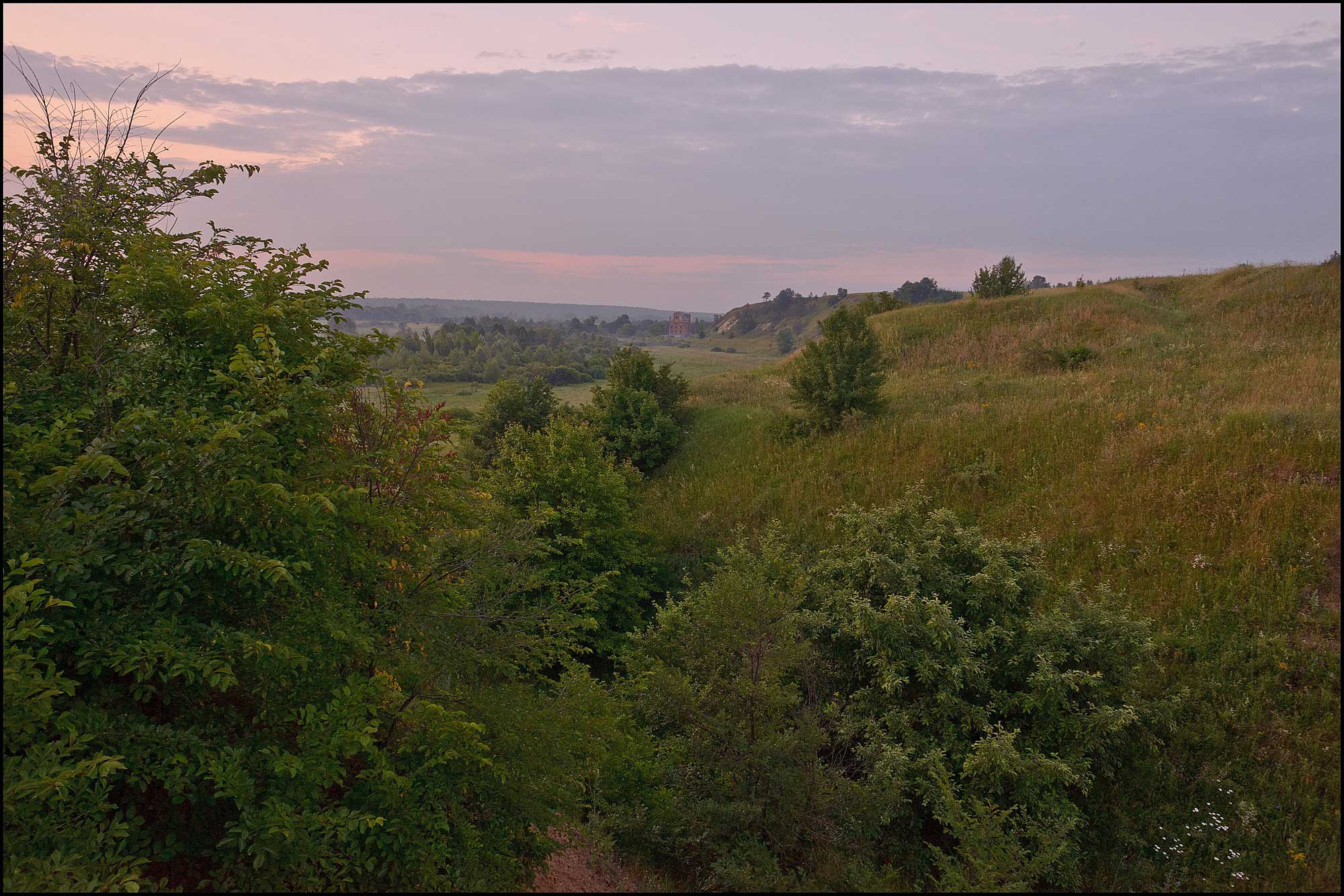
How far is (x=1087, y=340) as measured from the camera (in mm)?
25906

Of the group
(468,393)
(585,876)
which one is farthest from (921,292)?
(585,876)

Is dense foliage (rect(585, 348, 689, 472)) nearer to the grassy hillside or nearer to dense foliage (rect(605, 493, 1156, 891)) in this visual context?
the grassy hillside

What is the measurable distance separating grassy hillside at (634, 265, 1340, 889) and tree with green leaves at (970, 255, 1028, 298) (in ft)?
19.7

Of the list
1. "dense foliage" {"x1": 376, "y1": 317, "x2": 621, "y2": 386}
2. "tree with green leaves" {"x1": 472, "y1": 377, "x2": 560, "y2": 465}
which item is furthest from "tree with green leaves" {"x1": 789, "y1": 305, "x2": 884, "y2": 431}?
"dense foliage" {"x1": 376, "y1": 317, "x2": 621, "y2": 386}

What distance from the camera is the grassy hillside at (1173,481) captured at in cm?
938

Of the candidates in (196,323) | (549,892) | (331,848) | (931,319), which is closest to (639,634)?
(549,892)

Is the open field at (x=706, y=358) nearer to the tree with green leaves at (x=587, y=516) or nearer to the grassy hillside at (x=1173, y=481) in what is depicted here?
the grassy hillside at (x=1173, y=481)

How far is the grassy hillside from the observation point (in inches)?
369

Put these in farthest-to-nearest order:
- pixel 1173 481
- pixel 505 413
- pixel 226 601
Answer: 1. pixel 505 413
2. pixel 1173 481
3. pixel 226 601

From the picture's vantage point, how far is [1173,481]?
13.7 meters

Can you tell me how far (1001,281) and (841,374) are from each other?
2007 centimetres

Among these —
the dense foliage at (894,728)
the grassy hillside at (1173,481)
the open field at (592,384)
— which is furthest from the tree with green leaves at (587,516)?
the open field at (592,384)

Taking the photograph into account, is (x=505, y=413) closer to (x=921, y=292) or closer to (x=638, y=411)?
(x=638, y=411)

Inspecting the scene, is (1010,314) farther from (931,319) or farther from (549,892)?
(549,892)
